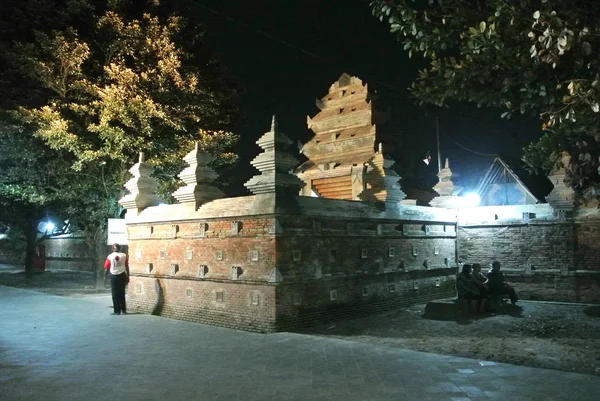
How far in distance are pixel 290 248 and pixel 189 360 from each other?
3.46 metres

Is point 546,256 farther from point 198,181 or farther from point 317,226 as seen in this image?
point 198,181

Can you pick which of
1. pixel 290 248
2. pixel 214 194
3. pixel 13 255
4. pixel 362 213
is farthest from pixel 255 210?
pixel 13 255

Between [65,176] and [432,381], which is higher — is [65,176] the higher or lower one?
the higher one

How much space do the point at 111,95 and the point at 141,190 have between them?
3.62 m

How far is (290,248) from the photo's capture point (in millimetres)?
10578

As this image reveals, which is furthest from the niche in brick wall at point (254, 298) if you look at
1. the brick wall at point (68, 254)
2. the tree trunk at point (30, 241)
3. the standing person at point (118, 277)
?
the brick wall at point (68, 254)

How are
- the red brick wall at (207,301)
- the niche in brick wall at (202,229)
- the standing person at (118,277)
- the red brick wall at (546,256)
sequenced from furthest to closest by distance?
the red brick wall at (546,256) < the standing person at (118,277) < the niche in brick wall at (202,229) < the red brick wall at (207,301)

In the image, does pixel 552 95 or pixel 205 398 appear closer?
pixel 205 398

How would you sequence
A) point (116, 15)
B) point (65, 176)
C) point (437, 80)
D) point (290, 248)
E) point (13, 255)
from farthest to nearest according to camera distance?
point (13, 255) < point (65, 176) < point (116, 15) < point (290, 248) < point (437, 80)

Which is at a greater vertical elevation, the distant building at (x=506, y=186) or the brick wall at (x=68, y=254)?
the distant building at (x=506, y=186)

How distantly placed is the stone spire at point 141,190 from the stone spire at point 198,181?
261 cm

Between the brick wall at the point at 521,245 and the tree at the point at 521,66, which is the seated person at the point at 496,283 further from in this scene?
the tree at the point at 521,66

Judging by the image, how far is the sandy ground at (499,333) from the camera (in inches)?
322

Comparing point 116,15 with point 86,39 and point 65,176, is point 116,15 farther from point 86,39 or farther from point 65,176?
point 65,176
